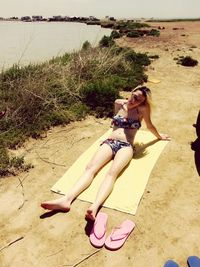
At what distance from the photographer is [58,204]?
15.7 ft

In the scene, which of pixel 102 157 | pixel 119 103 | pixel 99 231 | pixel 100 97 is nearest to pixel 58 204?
pixel 99 231

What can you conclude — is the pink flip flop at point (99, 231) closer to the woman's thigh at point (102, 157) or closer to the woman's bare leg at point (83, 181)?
the woman's bare leg at point (83, 181)

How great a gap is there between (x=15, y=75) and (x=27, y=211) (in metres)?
6.11

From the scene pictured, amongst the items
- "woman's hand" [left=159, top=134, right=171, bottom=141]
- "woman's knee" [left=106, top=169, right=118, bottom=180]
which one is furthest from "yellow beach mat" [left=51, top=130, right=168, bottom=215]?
"woman's knee" [left=106, top=169, right=118, bottom=180]

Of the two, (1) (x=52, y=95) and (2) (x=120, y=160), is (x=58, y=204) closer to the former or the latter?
(2) (x=120, y=160)

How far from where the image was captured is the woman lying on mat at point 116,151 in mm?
4848

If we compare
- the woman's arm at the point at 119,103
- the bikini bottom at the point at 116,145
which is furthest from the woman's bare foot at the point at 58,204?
the woman's arm at the point at 119,103

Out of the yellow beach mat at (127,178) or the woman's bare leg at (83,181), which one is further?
the yellow beach mat at (127,178)

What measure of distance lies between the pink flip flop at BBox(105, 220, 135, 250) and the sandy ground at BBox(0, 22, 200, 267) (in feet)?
0.24

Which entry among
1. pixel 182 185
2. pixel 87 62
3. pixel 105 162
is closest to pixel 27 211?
pixel 105 162

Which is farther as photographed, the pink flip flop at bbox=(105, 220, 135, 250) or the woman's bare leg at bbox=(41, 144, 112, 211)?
the woman's bare leg at bbox=(41, 144, 112, 211)

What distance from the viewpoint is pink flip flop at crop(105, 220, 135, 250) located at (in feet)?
14.0

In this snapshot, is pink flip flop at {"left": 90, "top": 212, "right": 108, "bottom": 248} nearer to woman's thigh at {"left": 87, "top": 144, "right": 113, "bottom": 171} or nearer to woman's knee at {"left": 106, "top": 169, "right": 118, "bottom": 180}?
woman's knee at {"left": 106, "top": 169, "right": 118, "bottom": 180}

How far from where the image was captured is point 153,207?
→ 197 inches
